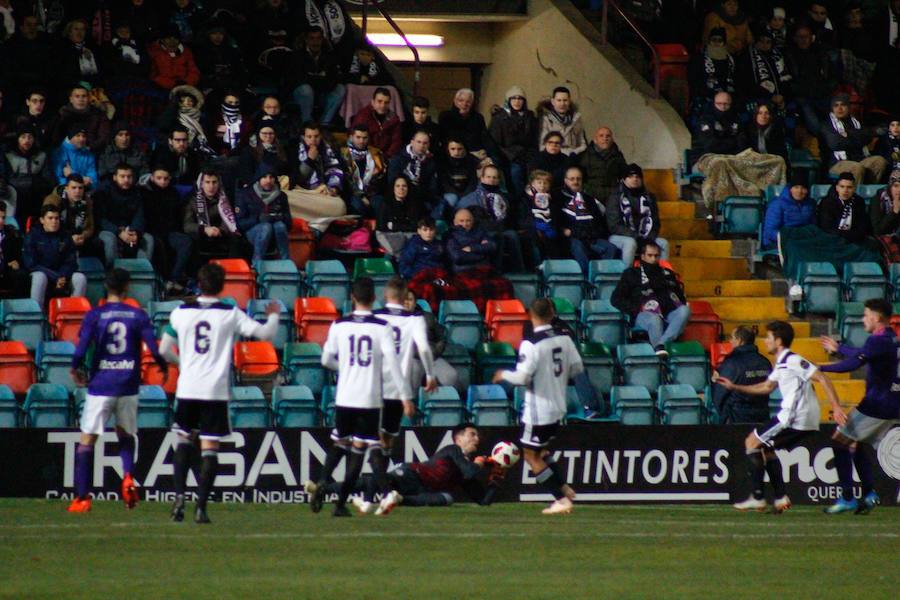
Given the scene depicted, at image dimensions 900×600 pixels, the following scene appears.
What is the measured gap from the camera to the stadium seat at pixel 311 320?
1639 cm

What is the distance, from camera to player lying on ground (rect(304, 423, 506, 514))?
14.0m

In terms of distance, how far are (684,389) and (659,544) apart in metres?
6.15

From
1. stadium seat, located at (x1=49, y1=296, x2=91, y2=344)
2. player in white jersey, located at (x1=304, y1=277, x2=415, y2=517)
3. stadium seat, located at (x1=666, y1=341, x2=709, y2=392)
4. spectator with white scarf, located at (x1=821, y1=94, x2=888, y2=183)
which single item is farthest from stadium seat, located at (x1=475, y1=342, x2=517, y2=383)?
spectator with white scarf, located at (x1=821, y1=94, x2=888, y2=183)

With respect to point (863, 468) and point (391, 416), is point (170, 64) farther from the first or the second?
point (863, 468)

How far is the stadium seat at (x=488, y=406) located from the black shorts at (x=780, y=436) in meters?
3.15

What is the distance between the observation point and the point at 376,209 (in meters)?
17.9

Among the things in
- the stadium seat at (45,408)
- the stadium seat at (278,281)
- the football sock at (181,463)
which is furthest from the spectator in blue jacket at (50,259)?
the football sock at (181,463)

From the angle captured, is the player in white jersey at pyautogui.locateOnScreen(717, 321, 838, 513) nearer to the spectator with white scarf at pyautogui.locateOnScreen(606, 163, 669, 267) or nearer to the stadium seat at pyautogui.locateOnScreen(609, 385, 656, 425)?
the stadium seat at pyautogui.locateOnScreen(609, 385, 656, 425)

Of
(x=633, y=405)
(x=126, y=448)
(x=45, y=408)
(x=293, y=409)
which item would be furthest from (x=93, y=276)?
(x=633, y=405)

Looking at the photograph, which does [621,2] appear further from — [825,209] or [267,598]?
[267,598]

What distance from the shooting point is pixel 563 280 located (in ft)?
58.3

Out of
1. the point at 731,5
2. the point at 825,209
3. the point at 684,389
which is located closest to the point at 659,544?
the point at 684,389

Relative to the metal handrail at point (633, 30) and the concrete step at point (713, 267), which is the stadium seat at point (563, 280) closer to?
the concrete step at point (713, 267)

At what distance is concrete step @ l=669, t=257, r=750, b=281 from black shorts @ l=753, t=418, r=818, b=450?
6.43m
